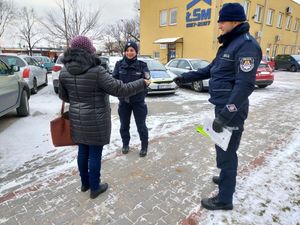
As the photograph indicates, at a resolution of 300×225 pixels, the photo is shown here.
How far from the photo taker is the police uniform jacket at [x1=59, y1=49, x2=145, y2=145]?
221cm

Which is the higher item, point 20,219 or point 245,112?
point 245,112

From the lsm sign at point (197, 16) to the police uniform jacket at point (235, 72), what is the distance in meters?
18.0

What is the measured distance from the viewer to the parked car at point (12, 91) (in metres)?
5.05

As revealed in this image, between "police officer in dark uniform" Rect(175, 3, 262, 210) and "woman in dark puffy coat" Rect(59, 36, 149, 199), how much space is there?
2.79ft

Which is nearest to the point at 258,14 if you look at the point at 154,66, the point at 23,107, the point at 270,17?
the point at 270,17

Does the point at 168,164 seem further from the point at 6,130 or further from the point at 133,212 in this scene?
the point at 6,130

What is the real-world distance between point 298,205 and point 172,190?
1.40 meters

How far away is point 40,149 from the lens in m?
4.08

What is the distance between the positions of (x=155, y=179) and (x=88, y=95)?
58.9 inches

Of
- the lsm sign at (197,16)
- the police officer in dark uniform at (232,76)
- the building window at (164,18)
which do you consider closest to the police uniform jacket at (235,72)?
the police officer in dark uniform at (232,76)

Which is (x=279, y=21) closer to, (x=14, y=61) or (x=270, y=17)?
(x=270, y=17)

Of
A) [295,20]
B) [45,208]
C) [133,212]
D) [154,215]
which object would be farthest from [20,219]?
[295,20]

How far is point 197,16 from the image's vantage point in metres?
19.5

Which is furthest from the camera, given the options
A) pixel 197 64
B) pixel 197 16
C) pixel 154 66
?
pixel 197 16
